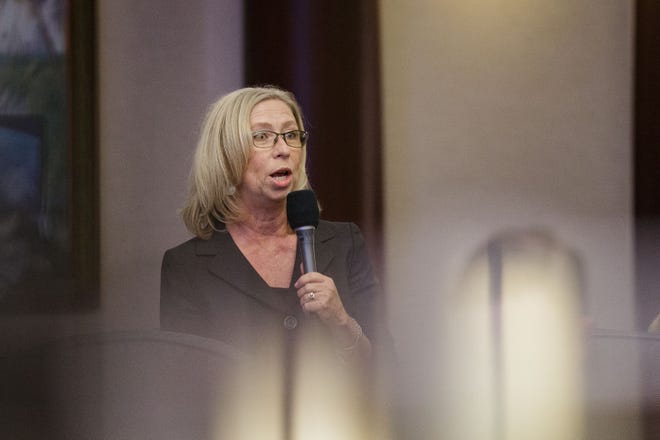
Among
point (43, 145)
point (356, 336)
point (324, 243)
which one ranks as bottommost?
point (356, 336)

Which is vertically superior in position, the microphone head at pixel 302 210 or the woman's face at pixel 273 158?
the woman's face at pixel 273 158

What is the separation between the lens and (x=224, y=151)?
0.89 metres

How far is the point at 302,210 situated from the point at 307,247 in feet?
0.15

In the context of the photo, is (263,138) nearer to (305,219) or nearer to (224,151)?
(224,151)

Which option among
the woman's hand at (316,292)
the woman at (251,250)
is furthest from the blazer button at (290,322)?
the woman's hand at (316,292)

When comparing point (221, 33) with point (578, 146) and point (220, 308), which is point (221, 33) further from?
point (578, 146)

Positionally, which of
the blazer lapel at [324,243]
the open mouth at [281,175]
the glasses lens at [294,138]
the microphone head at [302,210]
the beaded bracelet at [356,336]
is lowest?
the beaded bracelet at [356,336]

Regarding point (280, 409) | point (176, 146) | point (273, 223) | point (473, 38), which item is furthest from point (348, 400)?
point (473, 38)

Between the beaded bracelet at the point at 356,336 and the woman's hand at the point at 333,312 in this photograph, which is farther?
the beaded bracelet at the point at 356,336

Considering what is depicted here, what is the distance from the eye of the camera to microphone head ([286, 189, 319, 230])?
76 centimetres

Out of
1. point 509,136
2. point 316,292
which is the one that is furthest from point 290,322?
point 509,136

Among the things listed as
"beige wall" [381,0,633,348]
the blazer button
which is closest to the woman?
the blazer button

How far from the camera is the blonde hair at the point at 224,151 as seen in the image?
0.88 metres

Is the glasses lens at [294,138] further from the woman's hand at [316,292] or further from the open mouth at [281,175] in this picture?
the woman's hand at [316,292]
